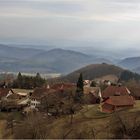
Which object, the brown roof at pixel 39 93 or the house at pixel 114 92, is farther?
the house at pixel 114 92

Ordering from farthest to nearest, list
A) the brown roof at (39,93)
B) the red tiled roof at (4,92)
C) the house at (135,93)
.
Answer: the red tiled roof at (4,92)
the house at (135,93)
the brown roof at (39,93)

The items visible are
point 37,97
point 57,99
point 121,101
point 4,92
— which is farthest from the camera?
point 4,92

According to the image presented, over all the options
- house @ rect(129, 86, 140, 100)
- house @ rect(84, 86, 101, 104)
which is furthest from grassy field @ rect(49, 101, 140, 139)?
house @ rect(129, 86, 140, 100)

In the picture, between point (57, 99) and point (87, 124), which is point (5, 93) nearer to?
point (57, 99)

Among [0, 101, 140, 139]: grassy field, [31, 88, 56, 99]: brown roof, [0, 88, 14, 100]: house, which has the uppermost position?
[31, 88, 56, 99]: brown roof

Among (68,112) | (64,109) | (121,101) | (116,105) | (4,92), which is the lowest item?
(68,112)

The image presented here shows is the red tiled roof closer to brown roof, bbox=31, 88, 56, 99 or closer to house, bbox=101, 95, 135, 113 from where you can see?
brown roof, bbox=31, 88, 56, 99

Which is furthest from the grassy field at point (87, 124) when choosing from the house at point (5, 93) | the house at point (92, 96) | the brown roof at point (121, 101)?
the house at point (5, 93)

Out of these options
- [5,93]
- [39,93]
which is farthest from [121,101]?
[5,93]

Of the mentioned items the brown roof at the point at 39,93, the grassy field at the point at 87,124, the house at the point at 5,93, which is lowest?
the grassy field at the point at 87,124

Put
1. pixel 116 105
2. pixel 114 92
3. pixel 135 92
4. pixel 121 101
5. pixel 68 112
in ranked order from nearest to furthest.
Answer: pixel 68 112 < pixel 116 105 < pixel 121 101 < pixel 114 92 < pixel 135 92

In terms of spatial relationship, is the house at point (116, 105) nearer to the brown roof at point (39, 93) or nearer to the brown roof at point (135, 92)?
the brown roof at point (135, 92)
